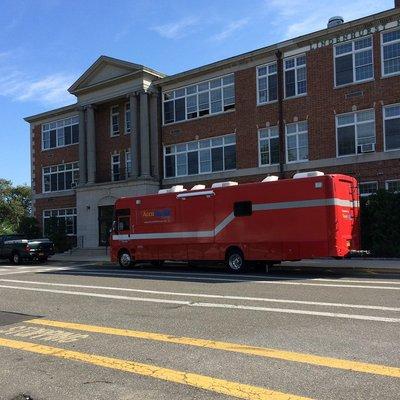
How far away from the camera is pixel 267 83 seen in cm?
2941

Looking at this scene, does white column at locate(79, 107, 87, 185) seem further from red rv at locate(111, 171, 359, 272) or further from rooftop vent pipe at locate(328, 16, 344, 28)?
rooftop vent pipe at locate(328, 16, 344, 28)

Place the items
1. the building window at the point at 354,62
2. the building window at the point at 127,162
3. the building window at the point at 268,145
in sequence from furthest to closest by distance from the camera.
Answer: the building window at the point at 127,162 < the building window at the point at 268,145 < the building window at the point at 354,62

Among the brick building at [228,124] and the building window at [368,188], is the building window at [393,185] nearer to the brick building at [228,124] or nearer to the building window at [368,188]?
the brick building at [228,124]

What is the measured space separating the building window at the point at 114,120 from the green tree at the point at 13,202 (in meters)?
37.4

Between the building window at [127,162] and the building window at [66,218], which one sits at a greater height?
the building window at [127,162]

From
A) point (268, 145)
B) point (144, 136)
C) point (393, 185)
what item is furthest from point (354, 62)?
point (144, 136)

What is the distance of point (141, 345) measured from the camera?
7.62m

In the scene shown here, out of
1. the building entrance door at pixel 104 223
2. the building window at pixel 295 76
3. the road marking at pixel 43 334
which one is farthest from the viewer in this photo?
the building entrance door at pixel 104 223

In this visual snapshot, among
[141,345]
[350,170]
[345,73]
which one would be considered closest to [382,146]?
[350,170]

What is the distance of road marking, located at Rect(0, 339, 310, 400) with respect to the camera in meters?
5.31

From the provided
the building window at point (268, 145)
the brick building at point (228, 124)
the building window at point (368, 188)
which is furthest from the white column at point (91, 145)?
the building window at point (368, 188)

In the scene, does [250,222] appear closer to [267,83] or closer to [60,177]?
[267,83]

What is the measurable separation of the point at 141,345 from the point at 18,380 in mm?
1962

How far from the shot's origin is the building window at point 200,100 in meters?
31.2
